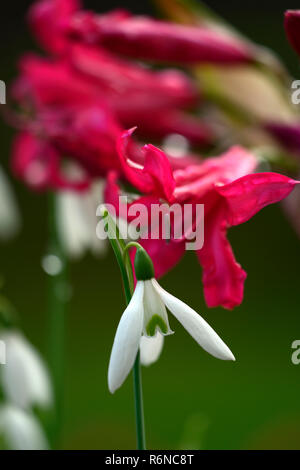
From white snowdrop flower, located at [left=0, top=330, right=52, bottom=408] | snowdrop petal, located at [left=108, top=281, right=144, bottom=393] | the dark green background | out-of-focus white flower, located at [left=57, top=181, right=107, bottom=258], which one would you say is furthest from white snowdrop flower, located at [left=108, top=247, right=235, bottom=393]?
the dark green background

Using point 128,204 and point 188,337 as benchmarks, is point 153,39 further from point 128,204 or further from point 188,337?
point 188,337

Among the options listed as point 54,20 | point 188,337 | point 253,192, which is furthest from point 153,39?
point 188,337

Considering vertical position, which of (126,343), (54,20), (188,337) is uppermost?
(54,20)

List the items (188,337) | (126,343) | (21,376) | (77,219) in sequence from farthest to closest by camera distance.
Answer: (188,337) → (77,219) → (21,376) → (126,343)

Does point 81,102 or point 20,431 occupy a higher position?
point 81,102

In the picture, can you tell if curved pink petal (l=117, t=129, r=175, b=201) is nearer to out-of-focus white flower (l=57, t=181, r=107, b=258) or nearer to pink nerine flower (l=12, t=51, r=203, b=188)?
pink nerine flower (l=12, t=51, r=203, b=188)

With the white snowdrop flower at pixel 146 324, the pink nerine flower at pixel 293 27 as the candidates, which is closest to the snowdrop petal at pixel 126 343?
the white snowdrop flower at pixel 146 324

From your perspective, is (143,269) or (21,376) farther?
(21,376)
